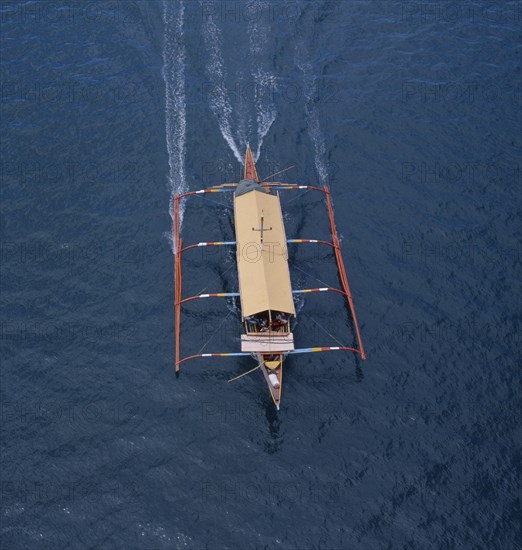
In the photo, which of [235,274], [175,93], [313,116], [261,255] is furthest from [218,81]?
[261,255]

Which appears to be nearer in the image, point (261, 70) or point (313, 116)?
point (313, 116)

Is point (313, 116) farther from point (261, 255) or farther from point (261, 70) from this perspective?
point (261, 255)

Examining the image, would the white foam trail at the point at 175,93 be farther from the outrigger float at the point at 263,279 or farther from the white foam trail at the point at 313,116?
the white foam trail at the point at 313,116

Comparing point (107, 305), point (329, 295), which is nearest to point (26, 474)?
point (107, 305)

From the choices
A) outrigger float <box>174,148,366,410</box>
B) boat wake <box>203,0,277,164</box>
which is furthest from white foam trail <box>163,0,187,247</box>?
outrigger float <box>174,148,366,410</box>

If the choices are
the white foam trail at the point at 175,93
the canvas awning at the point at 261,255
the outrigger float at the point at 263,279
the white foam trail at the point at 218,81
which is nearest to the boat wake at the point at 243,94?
the white foam trail at the point at 218,81

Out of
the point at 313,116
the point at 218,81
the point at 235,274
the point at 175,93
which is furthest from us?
the point at 218,81
